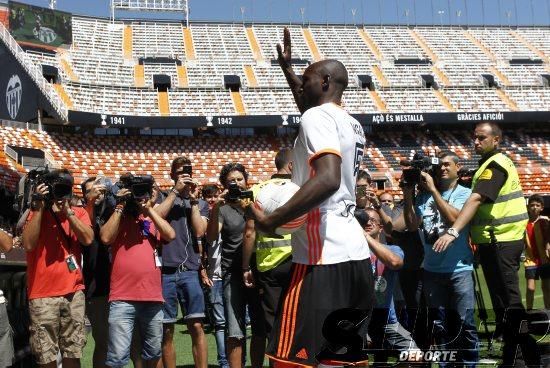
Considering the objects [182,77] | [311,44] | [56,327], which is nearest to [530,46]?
[311,44]

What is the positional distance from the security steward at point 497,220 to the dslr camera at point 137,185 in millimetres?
2350

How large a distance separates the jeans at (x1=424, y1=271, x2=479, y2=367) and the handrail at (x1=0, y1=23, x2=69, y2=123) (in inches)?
1135

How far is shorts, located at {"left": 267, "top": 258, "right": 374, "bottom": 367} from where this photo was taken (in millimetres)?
2961

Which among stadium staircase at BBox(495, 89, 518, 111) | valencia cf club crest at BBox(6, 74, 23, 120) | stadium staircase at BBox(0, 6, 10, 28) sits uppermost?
stadium staircase at BBox(0, 6, 10, 28)

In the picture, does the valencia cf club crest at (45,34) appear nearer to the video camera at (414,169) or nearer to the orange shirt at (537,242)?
the orange shirt at (537,242)

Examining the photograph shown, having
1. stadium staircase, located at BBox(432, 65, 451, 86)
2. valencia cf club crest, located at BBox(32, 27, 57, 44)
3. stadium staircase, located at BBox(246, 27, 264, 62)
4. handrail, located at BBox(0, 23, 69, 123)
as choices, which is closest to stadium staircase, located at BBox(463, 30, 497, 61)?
stadium staircase, located at BBox(432, 65, 451, 86)

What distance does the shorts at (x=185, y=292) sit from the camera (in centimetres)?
643

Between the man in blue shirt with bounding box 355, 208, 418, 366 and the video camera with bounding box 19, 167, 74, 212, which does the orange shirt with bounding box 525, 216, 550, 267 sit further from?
the video camera with bounding box 19, 167, 74, 212

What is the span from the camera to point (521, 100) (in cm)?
4016

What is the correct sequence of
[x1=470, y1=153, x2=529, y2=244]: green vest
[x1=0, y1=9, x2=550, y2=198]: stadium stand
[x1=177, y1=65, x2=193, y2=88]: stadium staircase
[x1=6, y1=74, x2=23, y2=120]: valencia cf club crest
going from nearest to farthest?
[x1=470, y1=153, x2=529, y2=244]: green vest → [x1=6, y1=74, x2=23, y2=120]: valencia cf club crest → [x1=0, y1=9, x2=550, y2=198]: stadium stand → [x1=177, y1=65, x2=193, y2=88]: stadium staircase

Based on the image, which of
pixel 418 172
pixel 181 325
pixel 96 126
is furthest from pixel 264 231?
pixel 96 126

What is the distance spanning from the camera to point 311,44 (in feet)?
145

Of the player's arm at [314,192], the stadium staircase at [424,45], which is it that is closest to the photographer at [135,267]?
the player's arm at [314,192]

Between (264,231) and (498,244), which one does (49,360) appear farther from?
(498,244)
